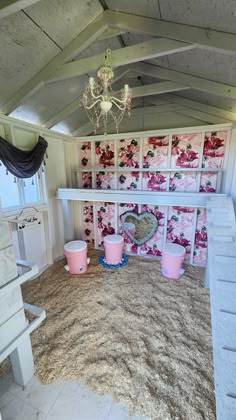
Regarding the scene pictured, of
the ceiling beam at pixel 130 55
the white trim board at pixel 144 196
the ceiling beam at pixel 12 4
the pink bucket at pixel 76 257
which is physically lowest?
the pink bucket at pixel 76 257

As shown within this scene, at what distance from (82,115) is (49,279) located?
2748mm

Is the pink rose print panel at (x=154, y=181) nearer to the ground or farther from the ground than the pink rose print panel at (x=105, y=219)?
farther from the ground

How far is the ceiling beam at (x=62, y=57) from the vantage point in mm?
1663

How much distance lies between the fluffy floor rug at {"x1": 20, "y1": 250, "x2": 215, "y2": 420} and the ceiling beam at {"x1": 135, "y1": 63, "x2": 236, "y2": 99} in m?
2.41

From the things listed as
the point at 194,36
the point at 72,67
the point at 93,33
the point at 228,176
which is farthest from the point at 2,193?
the point at 228,176

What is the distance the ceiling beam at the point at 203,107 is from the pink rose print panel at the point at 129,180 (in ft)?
4.15

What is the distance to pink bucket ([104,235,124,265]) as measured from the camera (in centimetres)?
310

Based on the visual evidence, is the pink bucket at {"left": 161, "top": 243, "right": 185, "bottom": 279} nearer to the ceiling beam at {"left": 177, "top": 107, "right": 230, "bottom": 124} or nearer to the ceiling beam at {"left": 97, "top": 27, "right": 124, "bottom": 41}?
the ceiling beam at {"left": 177, "top": 107, "right": 230, "bottom": 124}

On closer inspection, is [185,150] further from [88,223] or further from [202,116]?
[88,223]

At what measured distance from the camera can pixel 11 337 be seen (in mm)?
1253

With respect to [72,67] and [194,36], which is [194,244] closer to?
[194,36]

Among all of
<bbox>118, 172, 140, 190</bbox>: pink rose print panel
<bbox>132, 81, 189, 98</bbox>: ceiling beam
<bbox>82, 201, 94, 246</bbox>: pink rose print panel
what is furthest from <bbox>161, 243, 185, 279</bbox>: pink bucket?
<bbox>132, 81, 189, 98</bbox>: ceiling beam

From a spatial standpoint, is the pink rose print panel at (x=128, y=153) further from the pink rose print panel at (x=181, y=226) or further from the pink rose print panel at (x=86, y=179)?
the pink rose print panel at (x=181, y=226)

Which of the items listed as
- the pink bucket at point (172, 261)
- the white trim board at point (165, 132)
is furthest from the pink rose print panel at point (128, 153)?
the pink bucket at point (172, 261)
